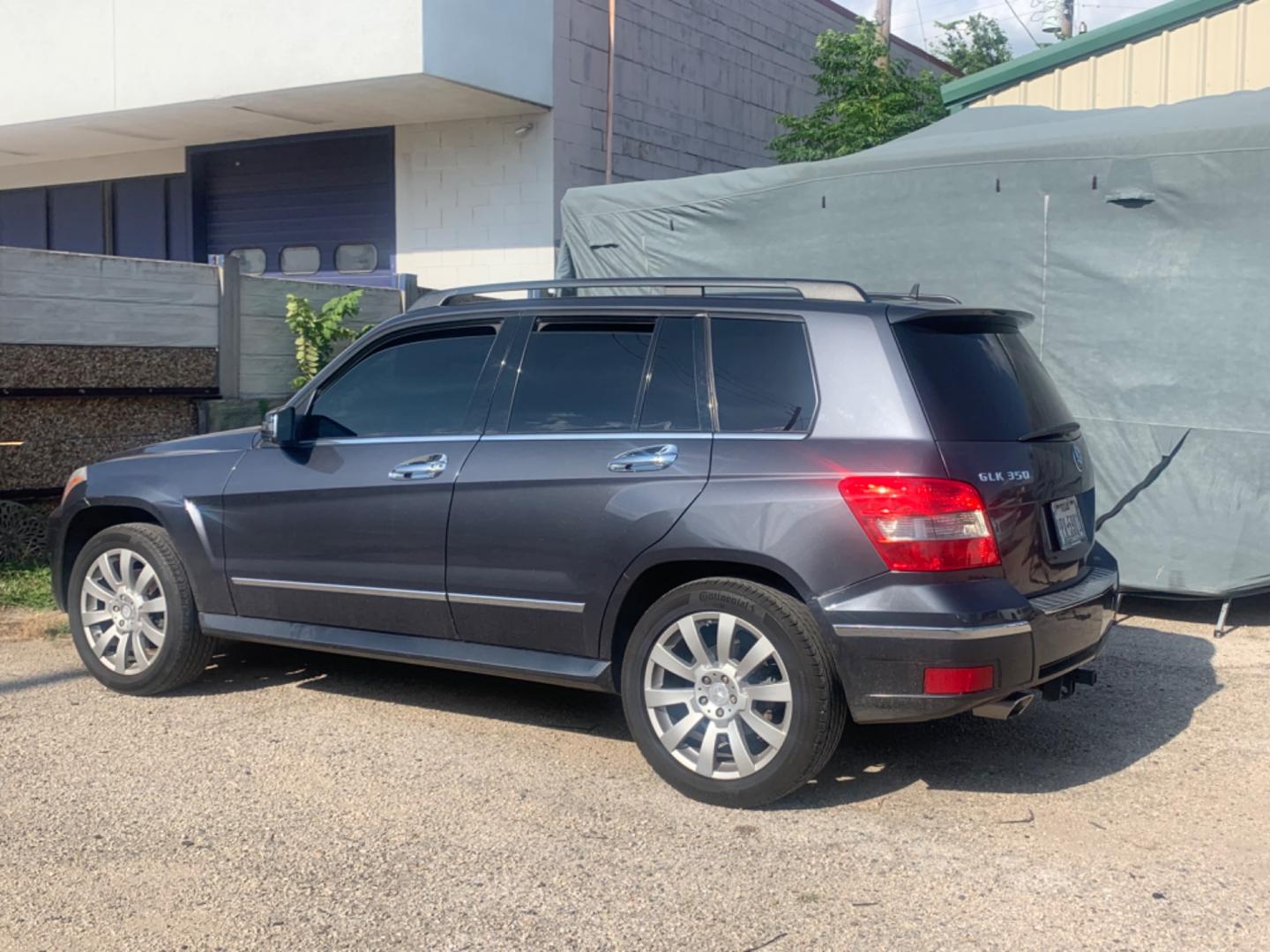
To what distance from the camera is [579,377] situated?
519 centimetres

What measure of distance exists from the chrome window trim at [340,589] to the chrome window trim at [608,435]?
0.65 m

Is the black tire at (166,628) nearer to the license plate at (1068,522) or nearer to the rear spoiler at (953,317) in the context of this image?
the rear spoiler at (953,317)

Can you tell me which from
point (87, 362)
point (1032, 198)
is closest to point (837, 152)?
point (1032, 198)

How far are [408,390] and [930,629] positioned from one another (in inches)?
97.3

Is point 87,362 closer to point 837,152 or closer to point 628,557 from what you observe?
point 628,557

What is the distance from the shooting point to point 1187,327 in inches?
289

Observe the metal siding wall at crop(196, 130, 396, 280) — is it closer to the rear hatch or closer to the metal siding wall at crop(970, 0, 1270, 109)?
the metal siding wall at crop(970, 0, 1270, 109)

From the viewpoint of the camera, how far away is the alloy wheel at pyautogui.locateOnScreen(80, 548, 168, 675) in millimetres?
6027

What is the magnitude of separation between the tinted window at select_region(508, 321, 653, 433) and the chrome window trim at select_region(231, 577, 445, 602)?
0.74m

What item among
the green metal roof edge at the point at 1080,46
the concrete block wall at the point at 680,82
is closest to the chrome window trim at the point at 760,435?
the green metal roof edge at the point at 1080,46

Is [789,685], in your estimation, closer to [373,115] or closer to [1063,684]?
[1063,684]

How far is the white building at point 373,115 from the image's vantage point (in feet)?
39.5

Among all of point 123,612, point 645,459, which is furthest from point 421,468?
point 123,612

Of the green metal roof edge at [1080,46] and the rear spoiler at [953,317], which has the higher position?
the green metal roof edge at [1080,46]
